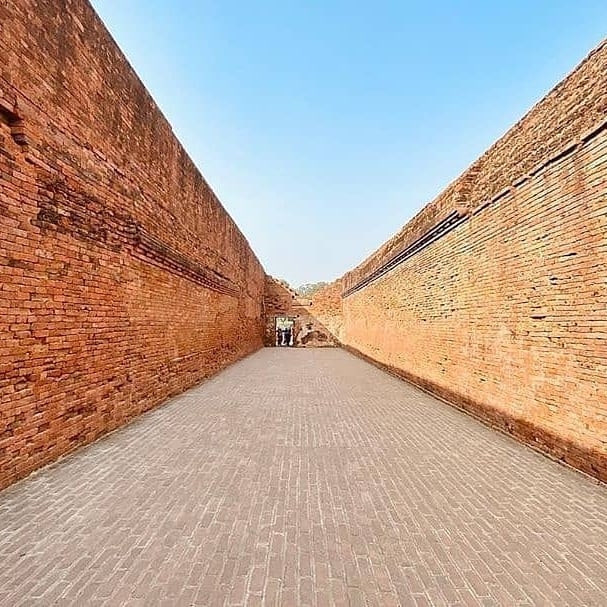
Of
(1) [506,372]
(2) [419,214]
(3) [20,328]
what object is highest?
(2) [419,214]

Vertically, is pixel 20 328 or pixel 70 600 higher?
pixel 20 328

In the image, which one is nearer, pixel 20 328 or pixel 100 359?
pixel 20 328

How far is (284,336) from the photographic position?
2691 cm

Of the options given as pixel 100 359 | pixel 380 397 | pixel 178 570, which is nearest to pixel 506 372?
pixel 380 397

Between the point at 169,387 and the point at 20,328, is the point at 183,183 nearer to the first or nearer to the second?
the point at 169,387

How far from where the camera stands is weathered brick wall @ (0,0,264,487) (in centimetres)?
328

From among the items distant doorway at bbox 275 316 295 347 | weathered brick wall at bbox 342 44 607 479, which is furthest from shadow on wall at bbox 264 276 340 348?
weathered brick wall at bbox 342 44 607 479

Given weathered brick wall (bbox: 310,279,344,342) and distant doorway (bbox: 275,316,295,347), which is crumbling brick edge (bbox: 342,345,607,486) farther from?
distant doorway (bbox: 275,316,295,347)

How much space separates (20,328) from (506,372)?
5.28 m

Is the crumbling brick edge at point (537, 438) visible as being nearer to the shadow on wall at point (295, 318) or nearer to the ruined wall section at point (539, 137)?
the ruined wall section at point (539, 137)

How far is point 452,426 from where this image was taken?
5.59 m

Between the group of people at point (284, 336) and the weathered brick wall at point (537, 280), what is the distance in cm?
1902

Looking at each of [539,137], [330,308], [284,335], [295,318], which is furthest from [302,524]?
[284,335]

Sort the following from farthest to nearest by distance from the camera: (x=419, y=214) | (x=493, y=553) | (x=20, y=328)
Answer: (x=419, y=214), (x=20, y=328), (x=493, y=553)
